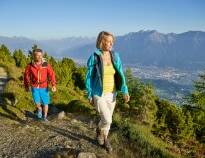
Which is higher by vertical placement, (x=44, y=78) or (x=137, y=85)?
(x=44, y=78)

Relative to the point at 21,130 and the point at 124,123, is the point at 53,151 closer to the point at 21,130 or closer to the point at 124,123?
the point at 21,130

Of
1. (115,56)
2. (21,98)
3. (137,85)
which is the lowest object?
(137,85)

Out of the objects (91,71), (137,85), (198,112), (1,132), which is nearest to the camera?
(91,71)

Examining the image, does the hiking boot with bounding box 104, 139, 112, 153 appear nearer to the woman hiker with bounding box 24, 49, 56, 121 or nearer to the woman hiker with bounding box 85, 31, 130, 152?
the woman hiker with bounding box 85, 31, 130, 152

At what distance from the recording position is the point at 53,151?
888 centimetres

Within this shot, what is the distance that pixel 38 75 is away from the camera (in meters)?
11.6

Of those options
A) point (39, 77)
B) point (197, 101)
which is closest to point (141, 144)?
point (39, 77)

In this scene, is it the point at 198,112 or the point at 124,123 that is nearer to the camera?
the point at 124,123

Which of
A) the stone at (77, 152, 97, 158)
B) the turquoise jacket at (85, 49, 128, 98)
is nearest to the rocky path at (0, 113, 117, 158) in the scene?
the stone at (77, 152, 97, 158)

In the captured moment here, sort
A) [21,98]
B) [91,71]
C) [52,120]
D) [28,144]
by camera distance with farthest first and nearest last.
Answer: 1. [21,98]
2. [52,120]
3. [28,144]
4. [91,71]

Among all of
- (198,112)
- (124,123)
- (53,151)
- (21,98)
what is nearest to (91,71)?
(53,151)

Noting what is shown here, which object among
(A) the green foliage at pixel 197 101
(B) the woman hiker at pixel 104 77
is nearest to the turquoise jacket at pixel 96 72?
(B) the woman hiker at pixel 104 77

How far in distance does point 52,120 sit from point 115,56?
14.5 feet

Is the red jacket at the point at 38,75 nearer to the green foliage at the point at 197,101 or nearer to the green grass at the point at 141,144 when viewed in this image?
the green grass at the point at 141,144
